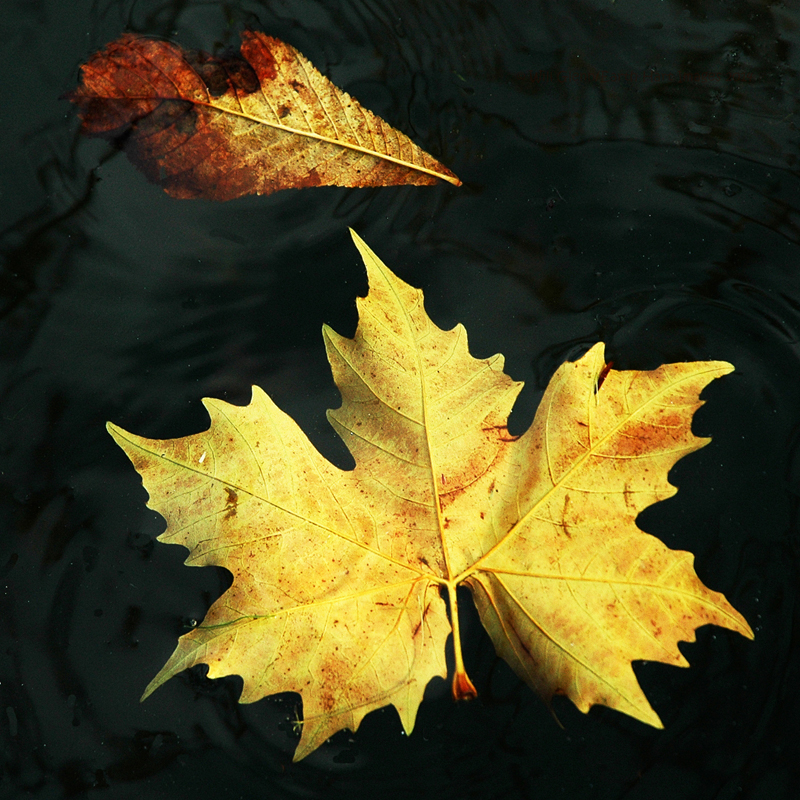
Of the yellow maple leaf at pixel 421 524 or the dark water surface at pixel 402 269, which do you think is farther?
the dark water surface at pixel 402 269

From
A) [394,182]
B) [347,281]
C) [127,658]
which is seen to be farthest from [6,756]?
[394,182]

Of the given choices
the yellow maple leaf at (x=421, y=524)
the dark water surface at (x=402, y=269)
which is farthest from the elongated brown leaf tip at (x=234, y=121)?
the yellow maple leaf at (x=421, y=524)

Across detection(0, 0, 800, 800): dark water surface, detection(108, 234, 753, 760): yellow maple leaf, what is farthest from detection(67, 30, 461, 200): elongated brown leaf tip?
detection(108, 234, 753, 760): yellow maple leaf

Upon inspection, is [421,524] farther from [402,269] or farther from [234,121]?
[234,121]

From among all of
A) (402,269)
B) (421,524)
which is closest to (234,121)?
(402,269)

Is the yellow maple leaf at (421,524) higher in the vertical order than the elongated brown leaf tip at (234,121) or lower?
lower

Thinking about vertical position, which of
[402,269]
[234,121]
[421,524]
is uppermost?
[234,121]

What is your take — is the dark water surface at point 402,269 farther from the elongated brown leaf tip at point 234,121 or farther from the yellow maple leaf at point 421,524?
the yellow maple leaf at point 421,524
